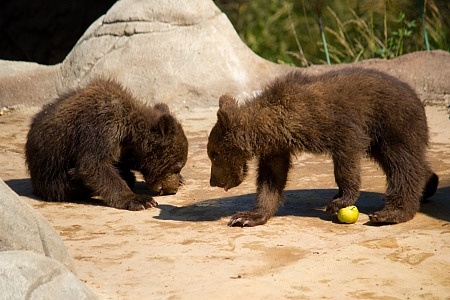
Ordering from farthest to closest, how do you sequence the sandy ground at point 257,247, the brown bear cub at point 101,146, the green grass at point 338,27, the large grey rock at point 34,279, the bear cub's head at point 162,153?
the green grass at point 338,27 < the bear cub's head at point 162,153 < the brown bear cub at point 101,146 < the sandy ground at point 257,247 < the large grey rock at point 34,279

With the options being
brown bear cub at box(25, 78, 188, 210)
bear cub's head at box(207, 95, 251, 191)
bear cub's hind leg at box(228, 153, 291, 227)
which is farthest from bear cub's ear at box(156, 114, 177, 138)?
bear cub's hind leg at box(228, 153, 291, 227)

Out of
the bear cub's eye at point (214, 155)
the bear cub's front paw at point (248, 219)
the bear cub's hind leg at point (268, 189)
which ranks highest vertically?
the bear cub's eye at point (214, 155)

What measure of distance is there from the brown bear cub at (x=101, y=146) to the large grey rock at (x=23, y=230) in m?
2.72

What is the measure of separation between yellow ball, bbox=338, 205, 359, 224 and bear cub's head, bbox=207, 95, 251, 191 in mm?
981

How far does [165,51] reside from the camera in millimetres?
13016

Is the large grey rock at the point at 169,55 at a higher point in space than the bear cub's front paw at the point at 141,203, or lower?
higher

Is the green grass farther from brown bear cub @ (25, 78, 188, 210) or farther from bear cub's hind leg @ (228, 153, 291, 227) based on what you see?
bear cub's hind leg @ (228, 153, 291, 227)

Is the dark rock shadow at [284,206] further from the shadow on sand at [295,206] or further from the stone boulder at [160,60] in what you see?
the stone boulder at [160,60]

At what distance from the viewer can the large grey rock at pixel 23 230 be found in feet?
16.8

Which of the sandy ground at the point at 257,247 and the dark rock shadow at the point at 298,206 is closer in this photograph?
the sandy ground at the point at 257,247

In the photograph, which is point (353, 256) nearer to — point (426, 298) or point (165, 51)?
point (426, 298)

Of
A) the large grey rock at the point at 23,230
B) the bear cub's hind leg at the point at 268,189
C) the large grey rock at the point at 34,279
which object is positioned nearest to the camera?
the large grey rock at the point at 34,279

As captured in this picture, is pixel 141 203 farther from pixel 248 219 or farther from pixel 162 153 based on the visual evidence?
pixel 248 219

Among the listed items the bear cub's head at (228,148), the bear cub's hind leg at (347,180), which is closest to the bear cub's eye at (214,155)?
the bear cub's head at (228,148)
